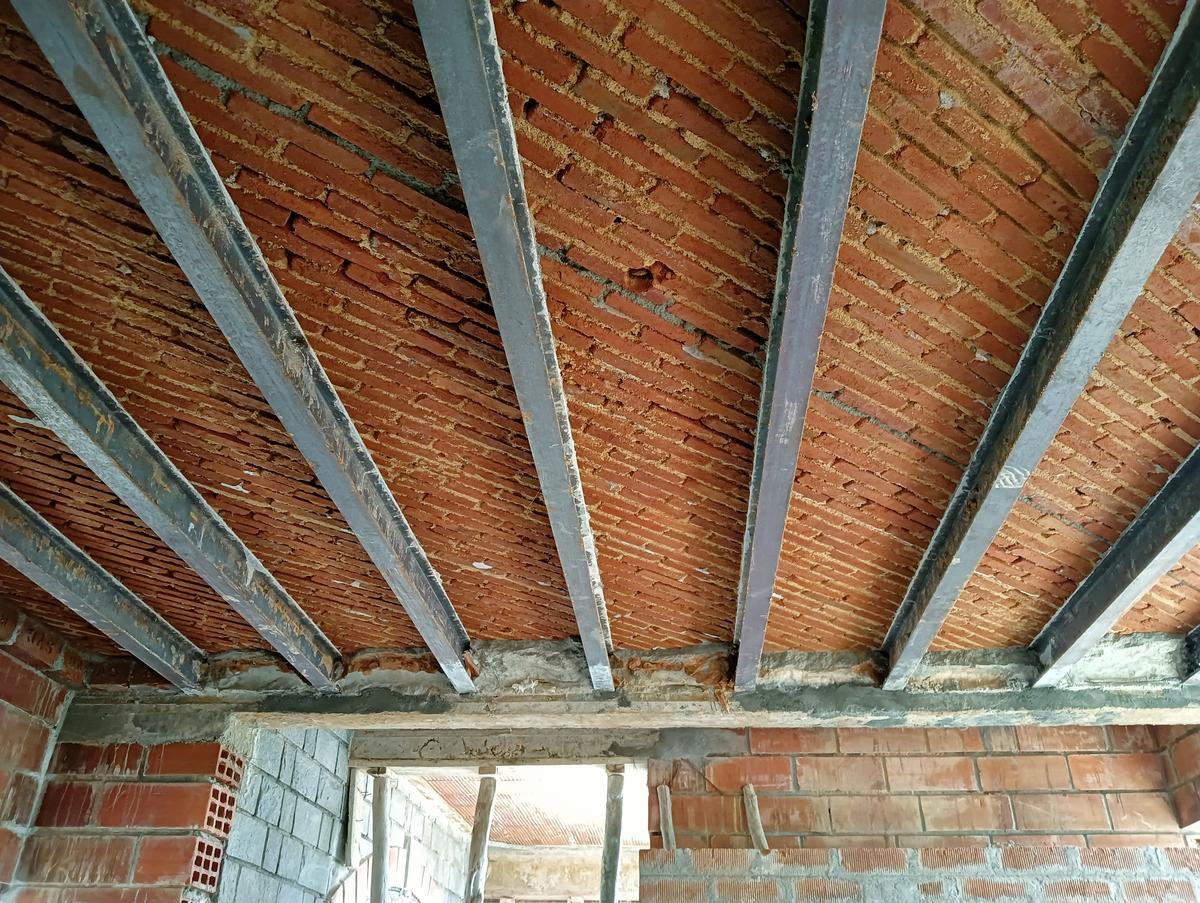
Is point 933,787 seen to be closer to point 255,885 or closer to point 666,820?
point 666,820

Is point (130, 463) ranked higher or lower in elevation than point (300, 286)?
lower

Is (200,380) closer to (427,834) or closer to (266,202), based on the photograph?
(266,202)

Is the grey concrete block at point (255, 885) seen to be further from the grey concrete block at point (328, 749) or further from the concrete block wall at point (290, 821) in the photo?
the grey concrete block at point (328, 749)

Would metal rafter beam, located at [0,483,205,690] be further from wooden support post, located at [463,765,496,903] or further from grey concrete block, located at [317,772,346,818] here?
wooden support post, located at [463,765,496,903]

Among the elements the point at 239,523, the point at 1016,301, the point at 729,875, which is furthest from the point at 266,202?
the point at 729,875

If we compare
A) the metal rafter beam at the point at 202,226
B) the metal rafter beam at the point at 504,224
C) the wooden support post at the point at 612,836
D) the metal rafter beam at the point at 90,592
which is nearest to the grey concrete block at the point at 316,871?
the metal rafter beam at the point at 90,592

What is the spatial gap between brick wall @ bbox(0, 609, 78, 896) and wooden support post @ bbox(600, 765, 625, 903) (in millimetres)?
2090

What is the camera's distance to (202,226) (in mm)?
1551

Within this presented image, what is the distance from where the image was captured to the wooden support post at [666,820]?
365 centimetres

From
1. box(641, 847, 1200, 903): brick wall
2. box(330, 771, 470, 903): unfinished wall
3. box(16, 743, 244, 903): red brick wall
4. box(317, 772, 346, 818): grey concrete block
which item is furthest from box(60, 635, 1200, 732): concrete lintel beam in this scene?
box(330, 771, 470, 903): unfinished wall

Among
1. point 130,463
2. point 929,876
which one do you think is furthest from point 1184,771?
point 130,463

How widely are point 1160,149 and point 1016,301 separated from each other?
40 centimetres

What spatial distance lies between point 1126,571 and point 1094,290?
119 centimetres

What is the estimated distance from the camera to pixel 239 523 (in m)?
2.59
